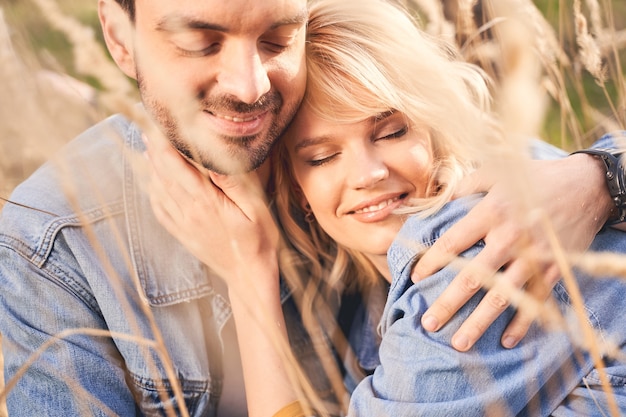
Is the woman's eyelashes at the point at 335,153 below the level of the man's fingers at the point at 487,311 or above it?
above

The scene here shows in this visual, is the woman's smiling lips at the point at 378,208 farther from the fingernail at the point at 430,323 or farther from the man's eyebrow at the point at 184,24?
the man's eyebrow at the point at 184,24

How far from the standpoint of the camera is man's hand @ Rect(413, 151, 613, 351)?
142 cm

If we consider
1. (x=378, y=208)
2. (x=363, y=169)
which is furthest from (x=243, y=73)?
(x=378, y=208)

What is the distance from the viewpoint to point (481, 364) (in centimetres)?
143

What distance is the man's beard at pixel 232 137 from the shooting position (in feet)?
5.58

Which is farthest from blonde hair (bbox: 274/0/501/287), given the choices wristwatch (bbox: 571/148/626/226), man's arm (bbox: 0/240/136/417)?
man's arm (bbox: 0/240/136/417)

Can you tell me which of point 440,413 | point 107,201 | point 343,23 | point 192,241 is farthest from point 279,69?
point 440,413

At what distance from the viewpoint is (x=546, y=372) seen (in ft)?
4.84

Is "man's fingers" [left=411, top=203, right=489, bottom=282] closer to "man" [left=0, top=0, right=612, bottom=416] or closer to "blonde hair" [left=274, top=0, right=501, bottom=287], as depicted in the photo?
"man" [left=0, top=0, right=612, bottom=416]

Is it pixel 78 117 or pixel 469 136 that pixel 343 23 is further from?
pixel 469 136

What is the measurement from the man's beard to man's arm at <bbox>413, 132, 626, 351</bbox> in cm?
56

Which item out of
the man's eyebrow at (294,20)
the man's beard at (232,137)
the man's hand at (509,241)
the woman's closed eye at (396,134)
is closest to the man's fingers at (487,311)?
the man's hand at (509,241)

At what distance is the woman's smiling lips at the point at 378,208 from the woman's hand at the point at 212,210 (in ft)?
1.04

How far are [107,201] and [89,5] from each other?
0.77 metres
